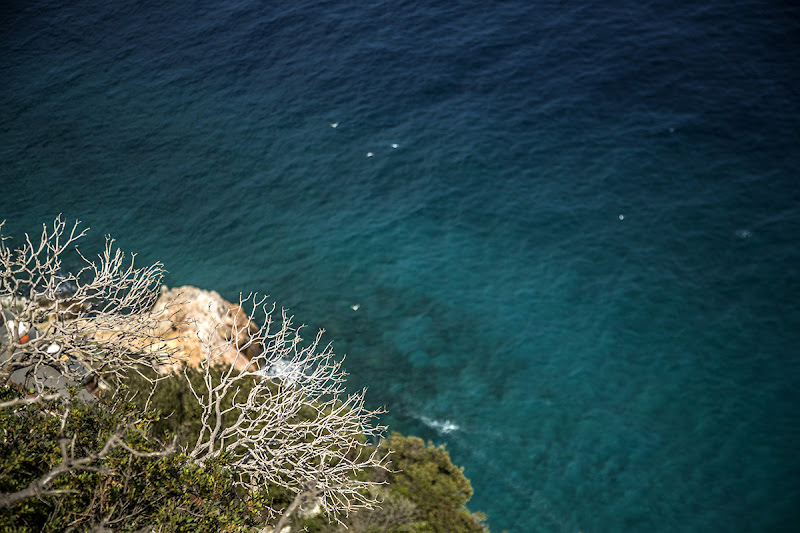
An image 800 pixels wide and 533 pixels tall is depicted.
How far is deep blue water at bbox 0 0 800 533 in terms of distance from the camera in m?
27.3

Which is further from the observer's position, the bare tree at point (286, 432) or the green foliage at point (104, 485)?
the bare tree at point (286, 432)

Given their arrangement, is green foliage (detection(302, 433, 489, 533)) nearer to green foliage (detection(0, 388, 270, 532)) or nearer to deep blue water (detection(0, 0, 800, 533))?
deep blue water (detection(0, 0, 800, 533))

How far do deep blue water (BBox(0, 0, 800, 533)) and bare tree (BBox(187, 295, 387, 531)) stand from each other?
25.0 feet

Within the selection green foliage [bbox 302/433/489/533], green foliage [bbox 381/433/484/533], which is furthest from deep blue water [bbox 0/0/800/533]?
green foliage [bbox 302/433/489/533]

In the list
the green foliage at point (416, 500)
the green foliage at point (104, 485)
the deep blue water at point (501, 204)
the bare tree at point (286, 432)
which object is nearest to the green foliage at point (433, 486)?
the green foliage at point (416, 500)

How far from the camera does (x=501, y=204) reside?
128 feet

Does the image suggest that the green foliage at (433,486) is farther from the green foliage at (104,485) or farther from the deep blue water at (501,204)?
the green foliage at (104,485)

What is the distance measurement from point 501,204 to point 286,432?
26.9 meters

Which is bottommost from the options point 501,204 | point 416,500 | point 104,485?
point 501,204

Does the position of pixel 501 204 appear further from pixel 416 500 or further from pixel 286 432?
pixel 286 432

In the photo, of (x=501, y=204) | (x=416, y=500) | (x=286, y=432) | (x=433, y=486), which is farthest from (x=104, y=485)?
(x=501, y=204)

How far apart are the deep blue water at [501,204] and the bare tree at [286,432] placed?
7605 millimetres

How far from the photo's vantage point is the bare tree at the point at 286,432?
46.1 ft

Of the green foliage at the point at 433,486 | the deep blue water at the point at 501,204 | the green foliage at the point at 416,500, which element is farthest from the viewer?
the deep blue water at the point at 501,204
